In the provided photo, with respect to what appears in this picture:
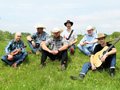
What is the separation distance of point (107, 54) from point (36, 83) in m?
3.41

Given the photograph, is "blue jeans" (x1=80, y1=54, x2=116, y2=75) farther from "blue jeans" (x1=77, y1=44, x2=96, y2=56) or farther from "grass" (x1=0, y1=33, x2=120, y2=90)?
"blue jeans" (x1=77, y1=44, x2=96, y2=56)

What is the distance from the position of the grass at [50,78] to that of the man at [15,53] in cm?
26

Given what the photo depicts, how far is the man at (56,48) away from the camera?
16.5 metres

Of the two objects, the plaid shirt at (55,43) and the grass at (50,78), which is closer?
the grass at (50,78)

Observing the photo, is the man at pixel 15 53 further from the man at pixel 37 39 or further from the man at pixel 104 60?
the man at pixel 104 60

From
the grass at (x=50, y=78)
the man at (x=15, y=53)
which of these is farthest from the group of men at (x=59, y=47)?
the grass at (x=50, y=78)

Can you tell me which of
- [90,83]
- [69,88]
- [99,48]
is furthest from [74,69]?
[69,88]

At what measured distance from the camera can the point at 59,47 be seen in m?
17.1

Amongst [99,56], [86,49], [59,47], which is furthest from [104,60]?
[86,49]

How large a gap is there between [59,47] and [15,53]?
2.00 m

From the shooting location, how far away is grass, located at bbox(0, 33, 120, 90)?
41.5 feet

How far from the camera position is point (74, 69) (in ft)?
53.1

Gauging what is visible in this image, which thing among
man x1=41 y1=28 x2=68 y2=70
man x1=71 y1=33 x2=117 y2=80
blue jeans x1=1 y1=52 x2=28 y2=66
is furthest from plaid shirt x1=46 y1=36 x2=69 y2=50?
man x1=71 y1=33 x2=117 y2=80

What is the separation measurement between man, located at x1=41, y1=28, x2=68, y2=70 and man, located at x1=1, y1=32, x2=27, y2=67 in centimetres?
111
